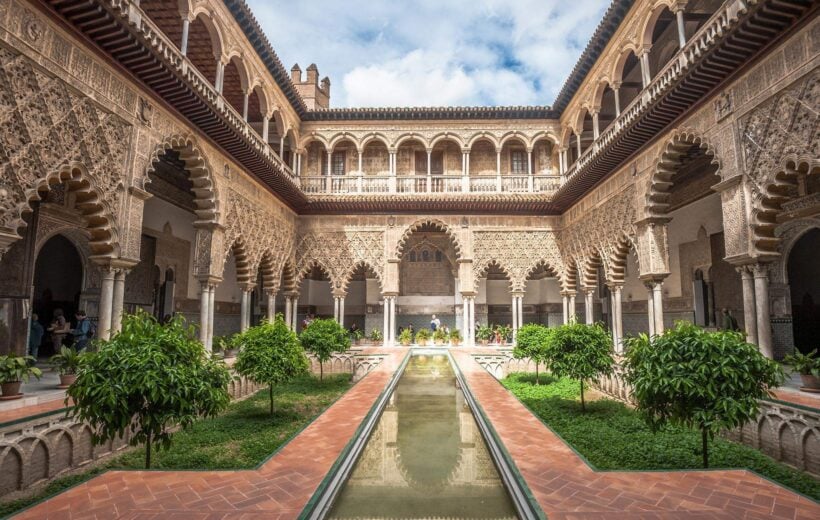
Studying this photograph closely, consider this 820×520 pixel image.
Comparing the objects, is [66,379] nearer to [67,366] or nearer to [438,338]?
[67,366]

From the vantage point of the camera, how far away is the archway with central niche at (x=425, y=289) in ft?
70.2

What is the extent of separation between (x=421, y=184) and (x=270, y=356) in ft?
38.4

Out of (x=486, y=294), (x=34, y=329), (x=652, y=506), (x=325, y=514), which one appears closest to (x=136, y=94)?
(x=34, y=329)

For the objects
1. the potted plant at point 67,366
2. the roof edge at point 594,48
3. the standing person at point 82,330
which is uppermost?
the roof edge at point 594,48

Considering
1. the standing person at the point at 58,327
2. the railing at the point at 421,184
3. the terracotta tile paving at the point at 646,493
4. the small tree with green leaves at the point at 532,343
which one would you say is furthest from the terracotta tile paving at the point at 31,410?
the railing at the point at 421,184

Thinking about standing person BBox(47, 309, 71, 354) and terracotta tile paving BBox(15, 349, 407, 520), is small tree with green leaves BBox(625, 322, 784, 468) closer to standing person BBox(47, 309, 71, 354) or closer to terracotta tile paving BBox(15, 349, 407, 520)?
terracotta tile paving BBox(15, 349, 407, 520)

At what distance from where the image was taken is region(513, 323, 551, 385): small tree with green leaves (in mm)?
10508

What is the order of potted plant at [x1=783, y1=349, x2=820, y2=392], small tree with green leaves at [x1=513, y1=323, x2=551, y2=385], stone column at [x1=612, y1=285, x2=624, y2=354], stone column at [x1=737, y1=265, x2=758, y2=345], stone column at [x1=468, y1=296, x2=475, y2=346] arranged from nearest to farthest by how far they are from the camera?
potted plant at [x1=783, y1=349, x2=820, y2=392] < stone column at [x1=737, y1=265, x2=758, y2=345] < small tree with green leaves at [x1=513, y1=323, x2=551, y2=385] < stone column at [x1=612, y1=285, x2=624, y2=354] < stone column at [x1=468, y1=296, x2=475, y2=346]

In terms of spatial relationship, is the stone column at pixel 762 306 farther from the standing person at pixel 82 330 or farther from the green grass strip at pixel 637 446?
the standing person at pixel 82 330

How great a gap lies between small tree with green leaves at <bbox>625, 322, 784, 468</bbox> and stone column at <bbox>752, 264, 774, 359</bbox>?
3.72 meters

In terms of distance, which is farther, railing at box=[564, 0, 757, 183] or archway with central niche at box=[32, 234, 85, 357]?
archway with central niche at box=[32, 234, 85, 357]

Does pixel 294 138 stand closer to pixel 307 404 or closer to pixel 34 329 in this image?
pixel 34 329

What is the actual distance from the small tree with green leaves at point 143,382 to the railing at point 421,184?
13257 millimetres

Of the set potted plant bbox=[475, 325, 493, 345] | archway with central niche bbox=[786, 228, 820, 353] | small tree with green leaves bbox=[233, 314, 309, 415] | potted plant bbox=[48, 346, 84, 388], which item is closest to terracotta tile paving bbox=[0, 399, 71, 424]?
potted plant bbox=[48, 346, 84, 388]
